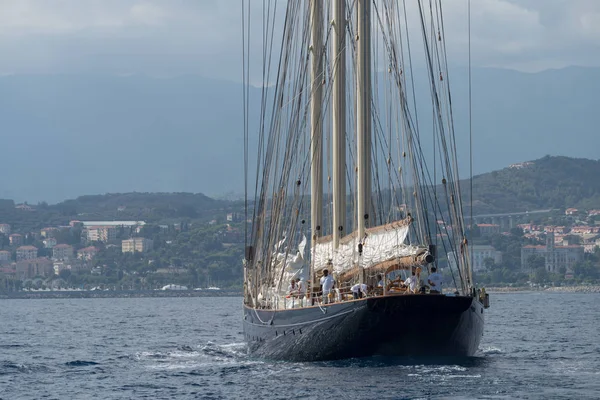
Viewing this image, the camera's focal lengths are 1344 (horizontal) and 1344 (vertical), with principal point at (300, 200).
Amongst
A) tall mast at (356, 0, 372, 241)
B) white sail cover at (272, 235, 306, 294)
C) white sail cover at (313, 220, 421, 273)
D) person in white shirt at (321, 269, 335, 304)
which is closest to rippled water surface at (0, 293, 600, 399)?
person in white shirt at (321, 269, 335, 304)

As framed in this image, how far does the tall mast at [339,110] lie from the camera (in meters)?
49.7

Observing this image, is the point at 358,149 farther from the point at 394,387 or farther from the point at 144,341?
the point at 144,341

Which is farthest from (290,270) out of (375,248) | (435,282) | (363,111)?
(435,282)

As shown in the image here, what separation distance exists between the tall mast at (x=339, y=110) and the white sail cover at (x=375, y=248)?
2284 mm

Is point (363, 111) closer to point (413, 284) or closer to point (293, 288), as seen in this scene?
point (413, 284)

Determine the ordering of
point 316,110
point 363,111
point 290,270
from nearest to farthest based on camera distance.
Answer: point 363,111, point 290,270, point 316,110

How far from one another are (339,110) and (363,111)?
19.3 ft

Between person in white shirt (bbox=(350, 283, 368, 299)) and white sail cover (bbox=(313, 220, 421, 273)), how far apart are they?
1.30m

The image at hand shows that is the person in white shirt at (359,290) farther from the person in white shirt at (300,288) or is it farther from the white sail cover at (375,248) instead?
the person in white shirt at (300,288)

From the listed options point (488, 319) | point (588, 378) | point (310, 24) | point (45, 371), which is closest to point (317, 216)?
point (310, 24)

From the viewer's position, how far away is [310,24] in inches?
2172

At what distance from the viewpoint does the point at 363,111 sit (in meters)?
44.5

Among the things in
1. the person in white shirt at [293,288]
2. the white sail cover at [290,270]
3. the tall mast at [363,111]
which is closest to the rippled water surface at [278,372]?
the person in white shirt at [293,288]

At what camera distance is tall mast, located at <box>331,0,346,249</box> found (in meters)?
49.7
